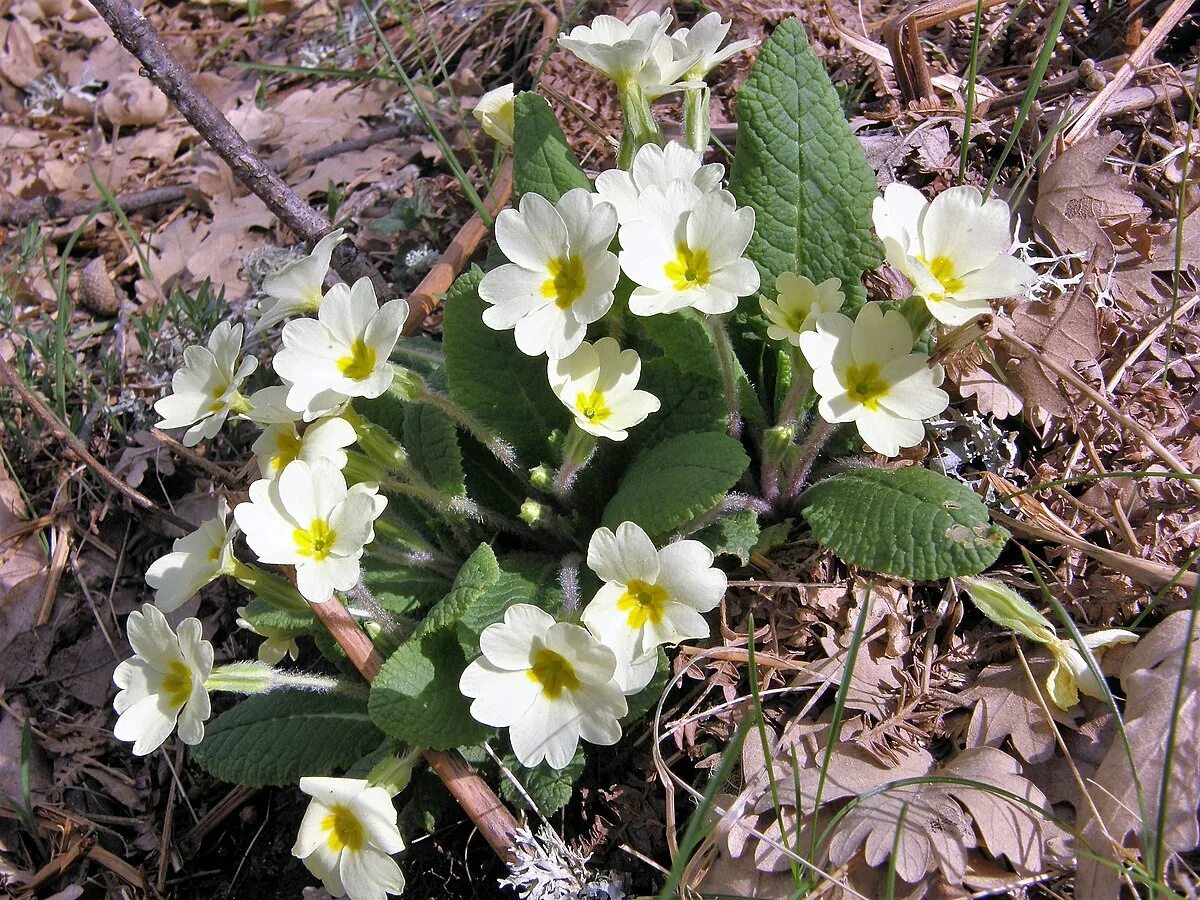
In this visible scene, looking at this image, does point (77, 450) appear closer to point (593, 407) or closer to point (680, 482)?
point (593, 407)

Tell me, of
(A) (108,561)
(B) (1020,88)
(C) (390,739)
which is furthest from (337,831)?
(B) (1020,88)

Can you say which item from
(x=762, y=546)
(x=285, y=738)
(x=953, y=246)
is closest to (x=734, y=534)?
(x=762, y=546)

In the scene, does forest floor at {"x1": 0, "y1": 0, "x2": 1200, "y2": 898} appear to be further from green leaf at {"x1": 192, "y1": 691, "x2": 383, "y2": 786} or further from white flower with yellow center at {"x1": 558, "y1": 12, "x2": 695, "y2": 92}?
white flower with yellow center at {"x1": 558, "y1": 12, "x2": 695, "y2": 92}

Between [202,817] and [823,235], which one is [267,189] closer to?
[823,235]

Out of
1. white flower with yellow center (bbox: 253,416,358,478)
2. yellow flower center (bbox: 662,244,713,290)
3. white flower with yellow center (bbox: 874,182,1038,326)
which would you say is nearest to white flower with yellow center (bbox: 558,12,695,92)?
yellow flower center (bbox: 662,244,713,290)

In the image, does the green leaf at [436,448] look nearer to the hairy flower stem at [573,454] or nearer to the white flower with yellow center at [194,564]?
the hairy flower stem at [573,454]
